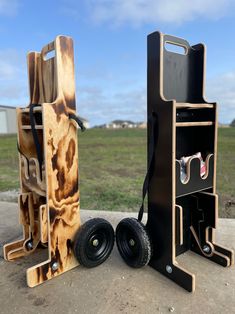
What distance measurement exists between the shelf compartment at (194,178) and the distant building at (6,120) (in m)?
29.6

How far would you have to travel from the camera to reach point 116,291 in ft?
6.23

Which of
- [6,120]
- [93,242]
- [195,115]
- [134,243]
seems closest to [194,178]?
[195,115]

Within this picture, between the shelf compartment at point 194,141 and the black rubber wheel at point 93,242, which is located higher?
the shelf compartment at point 194,141

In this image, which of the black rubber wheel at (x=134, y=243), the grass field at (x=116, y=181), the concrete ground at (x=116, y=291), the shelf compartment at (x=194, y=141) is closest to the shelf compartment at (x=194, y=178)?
the shelf compartment at (x=194, y=141)

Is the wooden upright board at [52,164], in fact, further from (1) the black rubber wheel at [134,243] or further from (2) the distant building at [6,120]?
(2) the distant building at [6,120]

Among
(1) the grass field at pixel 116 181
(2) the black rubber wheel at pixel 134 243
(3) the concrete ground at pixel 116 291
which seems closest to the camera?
(3) the concrete ground at pixel 116 291

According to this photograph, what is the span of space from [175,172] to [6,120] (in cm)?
3097

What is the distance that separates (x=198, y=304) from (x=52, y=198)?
4.29 feet

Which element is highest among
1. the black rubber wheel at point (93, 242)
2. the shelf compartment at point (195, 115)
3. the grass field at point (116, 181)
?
the shelf compartment at point (195, 115)

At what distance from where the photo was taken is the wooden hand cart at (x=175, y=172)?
6.42 ft

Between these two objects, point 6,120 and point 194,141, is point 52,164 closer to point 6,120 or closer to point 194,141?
point 194,141

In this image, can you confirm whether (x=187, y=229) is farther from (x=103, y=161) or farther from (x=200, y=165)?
(x=103, y=161)

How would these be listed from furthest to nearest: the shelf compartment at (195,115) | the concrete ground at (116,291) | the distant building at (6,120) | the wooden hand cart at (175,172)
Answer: the distant building at (6,120) < the shelf compartment at (195,115) < the wooden hand cart at (175,172) < the concrete ground at (116,291)

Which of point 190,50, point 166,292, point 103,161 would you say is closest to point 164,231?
point 166,292
